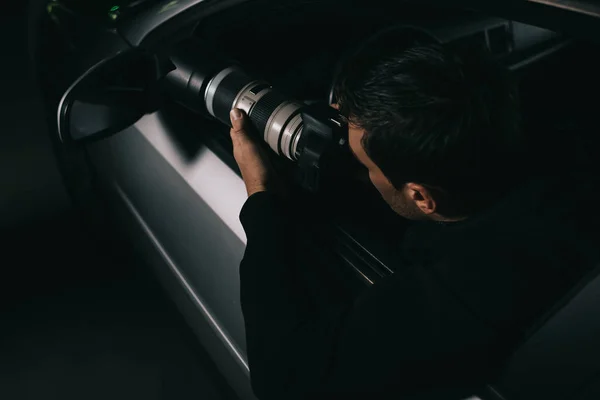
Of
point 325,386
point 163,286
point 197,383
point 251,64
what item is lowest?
point 197,383

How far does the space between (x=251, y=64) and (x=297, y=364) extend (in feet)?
2.75

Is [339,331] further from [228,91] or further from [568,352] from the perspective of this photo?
[228,91]

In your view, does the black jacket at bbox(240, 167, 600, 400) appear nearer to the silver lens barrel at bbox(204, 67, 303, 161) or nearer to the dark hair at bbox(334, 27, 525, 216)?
the dark hair at bbox(334, 27, 525, 216)

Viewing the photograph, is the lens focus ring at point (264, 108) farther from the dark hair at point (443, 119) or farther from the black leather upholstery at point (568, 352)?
the black leather upholstery at point (568, 352)

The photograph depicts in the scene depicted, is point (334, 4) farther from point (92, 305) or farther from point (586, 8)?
point (92, 305)

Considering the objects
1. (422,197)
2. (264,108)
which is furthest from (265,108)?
(422,197)

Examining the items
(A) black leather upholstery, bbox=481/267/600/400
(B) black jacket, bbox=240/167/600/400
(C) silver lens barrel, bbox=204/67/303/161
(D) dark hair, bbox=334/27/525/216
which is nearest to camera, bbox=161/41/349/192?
(C) silver lens barrel, bbox=204/67/303/161

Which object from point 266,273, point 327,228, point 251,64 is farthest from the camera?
point 251,64

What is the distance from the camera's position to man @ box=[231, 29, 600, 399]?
73 cm

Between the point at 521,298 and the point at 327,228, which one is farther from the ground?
the point at 521,298

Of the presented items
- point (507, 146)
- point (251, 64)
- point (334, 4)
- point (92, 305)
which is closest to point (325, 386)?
point (507, 146)

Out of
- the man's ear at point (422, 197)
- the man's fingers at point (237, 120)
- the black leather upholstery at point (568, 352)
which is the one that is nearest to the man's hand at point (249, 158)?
the man's fingers at point (237, 120)

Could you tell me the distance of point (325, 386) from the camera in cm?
85

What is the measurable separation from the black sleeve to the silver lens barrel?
0.12 m
